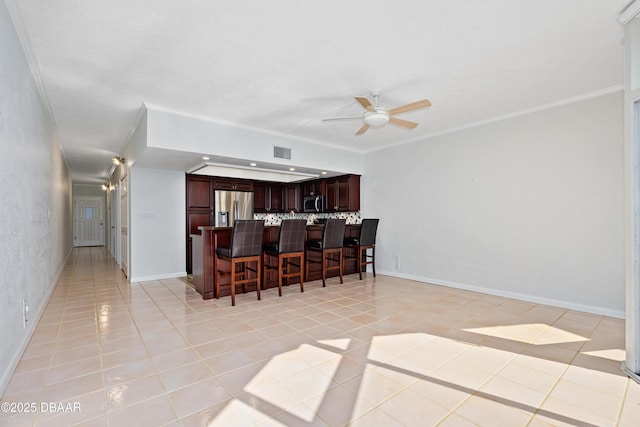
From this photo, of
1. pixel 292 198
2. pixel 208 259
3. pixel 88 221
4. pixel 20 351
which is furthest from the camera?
pixel 88 221

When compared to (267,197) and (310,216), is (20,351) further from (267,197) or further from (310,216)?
(310,216)

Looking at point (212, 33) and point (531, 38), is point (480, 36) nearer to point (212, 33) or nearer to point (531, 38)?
point (531, 38)

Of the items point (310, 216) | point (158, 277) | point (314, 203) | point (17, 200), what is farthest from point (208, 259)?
point (310, 216)

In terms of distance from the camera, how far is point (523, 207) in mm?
4047

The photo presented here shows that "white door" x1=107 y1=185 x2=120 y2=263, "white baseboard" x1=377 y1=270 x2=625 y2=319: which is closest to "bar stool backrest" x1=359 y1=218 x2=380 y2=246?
"white baseboard" x1=377 y1=270 x2=625 y2=319

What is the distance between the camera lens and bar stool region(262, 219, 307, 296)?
174 inches

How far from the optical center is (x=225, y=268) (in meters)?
Answer: 4.44

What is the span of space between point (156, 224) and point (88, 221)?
30.0 ft

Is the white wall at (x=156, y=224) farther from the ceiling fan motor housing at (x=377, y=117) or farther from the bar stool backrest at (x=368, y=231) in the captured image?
the ceiling fan motor housing at (x=377, y=117)

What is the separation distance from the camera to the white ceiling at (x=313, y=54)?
2094 mm

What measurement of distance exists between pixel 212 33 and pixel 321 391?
8.74ft

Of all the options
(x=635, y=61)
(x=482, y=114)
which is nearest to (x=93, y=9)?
(x=635, y=61)

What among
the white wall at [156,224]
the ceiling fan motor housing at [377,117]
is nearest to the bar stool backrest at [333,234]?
the ceiling fan motor housing at [377,117]

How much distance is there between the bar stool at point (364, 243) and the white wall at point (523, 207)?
1.26 feet
